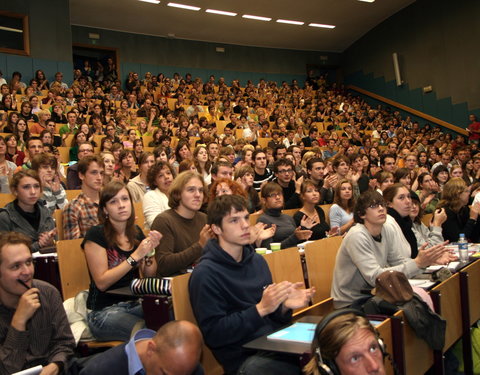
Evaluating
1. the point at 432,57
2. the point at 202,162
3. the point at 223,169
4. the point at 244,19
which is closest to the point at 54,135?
the point at 202,162

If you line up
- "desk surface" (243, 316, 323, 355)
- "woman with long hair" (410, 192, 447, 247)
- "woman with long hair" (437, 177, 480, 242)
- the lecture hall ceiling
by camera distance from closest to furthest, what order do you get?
"desk surface" (243, 316, 323, 355), "woman with long hair" (410, 192, 447, 247), "woman with long hair" (437, 177, 480, 242), the lecture hall ceiling

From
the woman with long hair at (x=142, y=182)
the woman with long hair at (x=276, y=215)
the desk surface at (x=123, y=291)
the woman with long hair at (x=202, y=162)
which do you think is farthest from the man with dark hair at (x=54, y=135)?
the desk surface at (x=123, y=291)

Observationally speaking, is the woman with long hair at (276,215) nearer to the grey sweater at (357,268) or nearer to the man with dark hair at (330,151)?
the grey sweater at (357,268)

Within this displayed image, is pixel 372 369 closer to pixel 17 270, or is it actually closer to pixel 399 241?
pixel 17 270

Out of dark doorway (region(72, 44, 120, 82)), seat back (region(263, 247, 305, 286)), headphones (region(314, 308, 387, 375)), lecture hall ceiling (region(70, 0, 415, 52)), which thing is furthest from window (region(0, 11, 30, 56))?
headphones (region(314, 308, 387, 375))

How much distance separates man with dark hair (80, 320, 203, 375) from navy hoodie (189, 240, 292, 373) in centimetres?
34

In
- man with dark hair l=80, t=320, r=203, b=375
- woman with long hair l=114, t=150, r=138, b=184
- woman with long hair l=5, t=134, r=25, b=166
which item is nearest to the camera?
man with dark hair l=80, t=320, r=203, b=375

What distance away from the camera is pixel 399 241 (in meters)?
3.00

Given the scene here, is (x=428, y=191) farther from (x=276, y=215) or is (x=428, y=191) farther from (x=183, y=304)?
(x=183, y=304)

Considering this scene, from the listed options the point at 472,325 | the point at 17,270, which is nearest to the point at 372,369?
the point at 17,270

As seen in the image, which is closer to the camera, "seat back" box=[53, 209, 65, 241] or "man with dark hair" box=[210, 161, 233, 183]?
"seat back" box=[53, 209, 65, 241]

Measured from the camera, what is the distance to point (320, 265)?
291 cm

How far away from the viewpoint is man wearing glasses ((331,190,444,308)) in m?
2.59

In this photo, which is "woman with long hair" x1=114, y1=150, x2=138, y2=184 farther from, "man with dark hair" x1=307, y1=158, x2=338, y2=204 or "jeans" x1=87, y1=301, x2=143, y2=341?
"jeans" x1=87, y1=301, x2=143, y2=341
